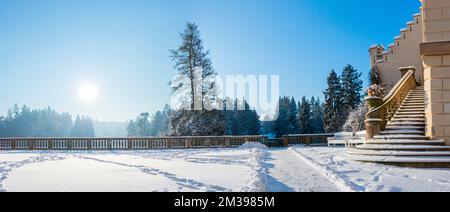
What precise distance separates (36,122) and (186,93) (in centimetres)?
8339

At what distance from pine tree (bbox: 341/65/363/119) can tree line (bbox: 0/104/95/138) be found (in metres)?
83.2

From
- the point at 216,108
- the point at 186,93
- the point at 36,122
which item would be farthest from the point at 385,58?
the point at 36,122

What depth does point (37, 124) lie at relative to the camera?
96.7m

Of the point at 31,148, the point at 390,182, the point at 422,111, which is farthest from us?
the point at 31,148

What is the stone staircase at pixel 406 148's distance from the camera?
31.2ft

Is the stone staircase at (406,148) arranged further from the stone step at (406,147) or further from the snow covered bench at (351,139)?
the snow covered bench at (351,139)

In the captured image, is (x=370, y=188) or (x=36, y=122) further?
(x=36, y=122)

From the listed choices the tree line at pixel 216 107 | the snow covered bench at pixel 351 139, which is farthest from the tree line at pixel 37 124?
the snow covered bench at pixel 351 139

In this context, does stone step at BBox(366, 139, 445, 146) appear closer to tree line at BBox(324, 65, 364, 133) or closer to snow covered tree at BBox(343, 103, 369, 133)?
snow covered tree at BBox(343, 103, 369, 133)

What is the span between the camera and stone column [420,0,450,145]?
33.8ft

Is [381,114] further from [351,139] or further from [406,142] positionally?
[351,139]

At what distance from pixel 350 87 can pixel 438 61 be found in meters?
36.9
